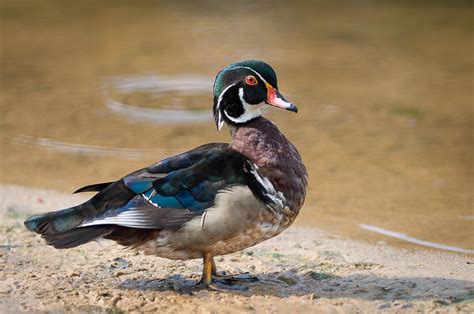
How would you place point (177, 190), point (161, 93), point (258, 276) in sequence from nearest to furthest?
point (177, 190), point (258, 276), point (161, 93)

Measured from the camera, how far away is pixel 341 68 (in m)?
12.2

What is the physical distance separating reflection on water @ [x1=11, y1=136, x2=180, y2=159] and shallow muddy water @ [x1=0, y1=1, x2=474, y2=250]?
20mm

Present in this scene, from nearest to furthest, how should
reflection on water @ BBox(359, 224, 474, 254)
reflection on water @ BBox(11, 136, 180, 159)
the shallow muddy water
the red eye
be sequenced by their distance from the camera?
the red eye → reflection on water @ BBox(359, 224, 474, 254) → the shallow muddy water → reflection on water @ BBox(11, 136, 180, 159)

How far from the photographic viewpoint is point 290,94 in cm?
1096

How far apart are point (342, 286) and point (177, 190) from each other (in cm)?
109

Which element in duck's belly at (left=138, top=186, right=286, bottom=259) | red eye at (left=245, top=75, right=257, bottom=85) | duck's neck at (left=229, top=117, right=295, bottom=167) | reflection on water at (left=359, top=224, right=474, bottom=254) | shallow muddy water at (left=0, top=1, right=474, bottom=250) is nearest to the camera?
duck's belly at (left=138, top=186, right=286, bottom=259)

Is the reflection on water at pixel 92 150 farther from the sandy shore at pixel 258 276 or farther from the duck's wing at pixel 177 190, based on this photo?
the duck's wing at pixel 177 190

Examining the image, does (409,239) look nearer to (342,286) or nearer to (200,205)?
(342,286)

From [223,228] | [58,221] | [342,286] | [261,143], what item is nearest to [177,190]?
[223,228]

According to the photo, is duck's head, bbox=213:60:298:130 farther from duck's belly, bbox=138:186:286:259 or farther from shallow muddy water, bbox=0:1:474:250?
shallow muddy water, bbox=0:1:474:250

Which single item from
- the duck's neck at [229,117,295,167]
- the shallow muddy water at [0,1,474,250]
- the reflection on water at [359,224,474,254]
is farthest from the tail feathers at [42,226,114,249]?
the reflection on water at [359,224,474,254]

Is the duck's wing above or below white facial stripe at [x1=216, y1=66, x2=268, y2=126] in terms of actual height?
below

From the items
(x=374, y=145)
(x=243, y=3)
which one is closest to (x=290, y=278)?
(x=374, y=145)

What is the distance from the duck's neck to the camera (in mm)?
5223
